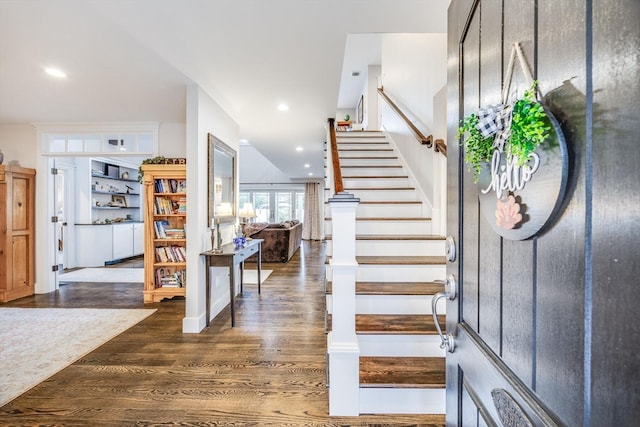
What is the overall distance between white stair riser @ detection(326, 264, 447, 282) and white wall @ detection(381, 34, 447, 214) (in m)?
0.94

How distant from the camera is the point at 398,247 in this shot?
9.71 ft

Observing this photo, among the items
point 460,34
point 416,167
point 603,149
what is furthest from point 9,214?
point 603,149

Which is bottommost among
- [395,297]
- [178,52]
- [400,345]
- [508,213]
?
[400,345]

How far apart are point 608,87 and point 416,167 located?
346cm

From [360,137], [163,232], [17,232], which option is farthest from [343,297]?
[17,232]

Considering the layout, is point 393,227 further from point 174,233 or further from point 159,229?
point 159,229

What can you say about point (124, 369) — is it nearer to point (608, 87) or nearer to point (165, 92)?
point (165, 92)

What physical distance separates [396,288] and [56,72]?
11.6 feet

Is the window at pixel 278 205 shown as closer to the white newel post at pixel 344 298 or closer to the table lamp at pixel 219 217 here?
the table lamp at pixel 219 217

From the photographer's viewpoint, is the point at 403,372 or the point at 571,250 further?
the point at 403,372

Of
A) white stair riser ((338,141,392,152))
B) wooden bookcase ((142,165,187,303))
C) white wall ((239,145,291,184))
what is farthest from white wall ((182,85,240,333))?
white wall ((239,145,291,184))

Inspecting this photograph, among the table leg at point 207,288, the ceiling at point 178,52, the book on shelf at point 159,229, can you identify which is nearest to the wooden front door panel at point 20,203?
the ceiling at point 178,52

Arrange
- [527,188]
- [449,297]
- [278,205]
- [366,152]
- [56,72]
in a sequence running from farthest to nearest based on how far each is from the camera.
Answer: [278,205] < [366,152] < [56,72] < [449,297] < [527,188]

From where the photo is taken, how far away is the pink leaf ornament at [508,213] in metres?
0.67
